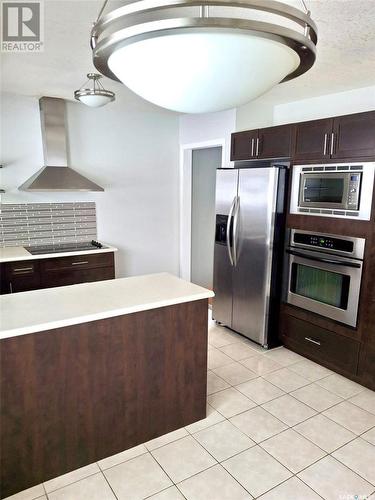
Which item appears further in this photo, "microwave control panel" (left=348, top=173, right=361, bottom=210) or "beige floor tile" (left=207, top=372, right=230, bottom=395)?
"beige floor tile" (left=207, top=372, right=230, bottom=395)

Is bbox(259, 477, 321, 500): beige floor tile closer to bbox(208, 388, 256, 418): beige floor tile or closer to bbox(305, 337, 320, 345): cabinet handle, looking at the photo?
bbox(208, 388, 256, 418): beige floor tile

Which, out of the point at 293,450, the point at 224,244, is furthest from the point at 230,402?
the point at 224,244

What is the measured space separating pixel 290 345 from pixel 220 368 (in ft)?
2.59

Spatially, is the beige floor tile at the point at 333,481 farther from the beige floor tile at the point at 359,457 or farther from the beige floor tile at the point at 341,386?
the beige floor tile at the point at 341,386

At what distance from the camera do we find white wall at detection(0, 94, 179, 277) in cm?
385

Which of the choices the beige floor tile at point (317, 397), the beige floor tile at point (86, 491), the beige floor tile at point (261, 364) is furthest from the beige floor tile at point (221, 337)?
the beige floor tile at point (86, 491)

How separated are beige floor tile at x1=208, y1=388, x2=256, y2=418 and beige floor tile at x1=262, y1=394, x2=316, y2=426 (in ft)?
0.50

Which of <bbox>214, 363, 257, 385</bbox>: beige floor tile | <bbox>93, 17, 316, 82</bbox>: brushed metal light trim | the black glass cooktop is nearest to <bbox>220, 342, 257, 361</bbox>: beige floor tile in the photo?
<bbox>214, 363, 257, 385</bbox>: beige floor tile

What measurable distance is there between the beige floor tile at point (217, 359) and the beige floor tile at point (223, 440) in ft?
2.56

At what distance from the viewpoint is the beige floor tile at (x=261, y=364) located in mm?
3123

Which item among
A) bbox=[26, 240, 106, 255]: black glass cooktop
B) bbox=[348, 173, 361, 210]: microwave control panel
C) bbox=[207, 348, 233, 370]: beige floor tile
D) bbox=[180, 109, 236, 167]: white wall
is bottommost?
bbox=[207, 348, 233, 370]: beige floor tile

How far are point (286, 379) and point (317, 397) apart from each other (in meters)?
0.31

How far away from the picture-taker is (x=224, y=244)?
372 cm

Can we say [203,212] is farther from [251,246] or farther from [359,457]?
[359,457]
